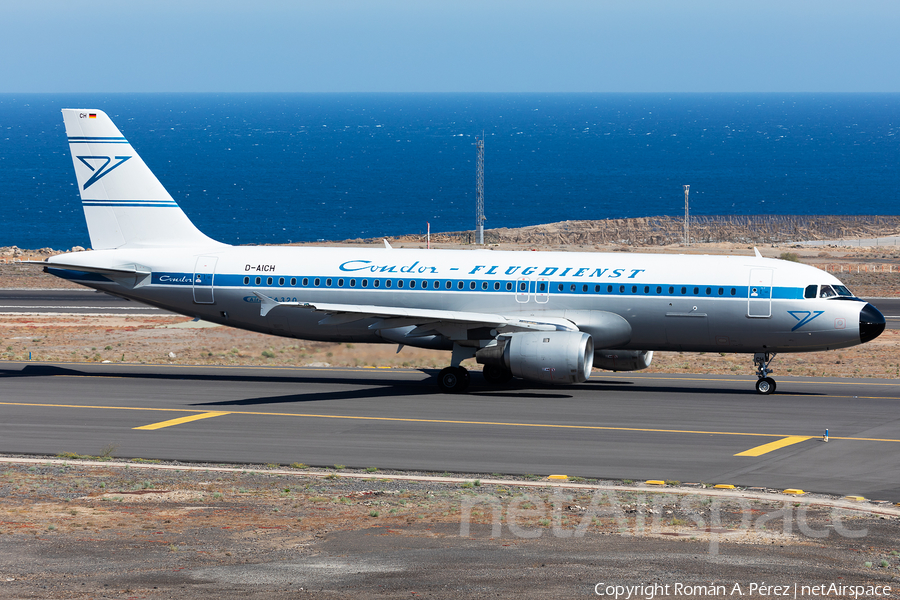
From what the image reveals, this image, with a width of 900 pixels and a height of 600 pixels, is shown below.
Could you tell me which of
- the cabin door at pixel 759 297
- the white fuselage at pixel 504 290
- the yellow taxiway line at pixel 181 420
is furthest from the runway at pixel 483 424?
the cabin door at pixel 759 297

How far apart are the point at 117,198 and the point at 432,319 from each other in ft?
43.5

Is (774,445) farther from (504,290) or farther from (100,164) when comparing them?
(100,164)

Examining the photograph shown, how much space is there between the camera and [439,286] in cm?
3409

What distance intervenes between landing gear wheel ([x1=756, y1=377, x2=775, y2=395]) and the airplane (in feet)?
0.15

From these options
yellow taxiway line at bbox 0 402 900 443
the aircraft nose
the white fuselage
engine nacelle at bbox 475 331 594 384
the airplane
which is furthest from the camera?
the white fuselage

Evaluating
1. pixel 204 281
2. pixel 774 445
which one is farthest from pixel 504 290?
pixel 774 445

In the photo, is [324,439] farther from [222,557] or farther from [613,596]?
[613,596]

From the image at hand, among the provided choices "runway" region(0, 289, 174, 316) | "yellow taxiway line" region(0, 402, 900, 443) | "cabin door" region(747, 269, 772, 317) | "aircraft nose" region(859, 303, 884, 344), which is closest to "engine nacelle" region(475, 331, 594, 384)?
"yellow taxiway line" region(0, 402, 900, 443)

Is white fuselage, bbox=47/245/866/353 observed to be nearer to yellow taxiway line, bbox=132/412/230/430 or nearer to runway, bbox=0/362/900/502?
runway, bbox=0/362/900/502

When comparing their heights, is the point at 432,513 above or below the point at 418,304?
below

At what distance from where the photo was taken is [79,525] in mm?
18078

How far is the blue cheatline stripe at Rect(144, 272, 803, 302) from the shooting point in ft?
106

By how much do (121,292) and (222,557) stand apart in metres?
22.7

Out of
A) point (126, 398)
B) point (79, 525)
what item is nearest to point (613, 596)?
point (79, 525)
